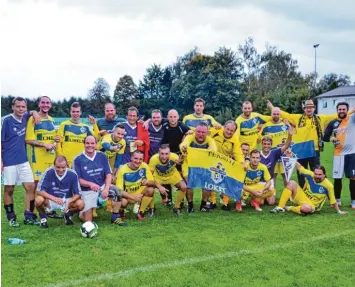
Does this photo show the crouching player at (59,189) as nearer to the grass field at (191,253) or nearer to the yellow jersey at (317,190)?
the grass field at (191,253)

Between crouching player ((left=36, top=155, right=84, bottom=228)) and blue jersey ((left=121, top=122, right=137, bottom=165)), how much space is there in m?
1.43

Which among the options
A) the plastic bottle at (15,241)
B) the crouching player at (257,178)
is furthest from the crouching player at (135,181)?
the crouching player at (257,178)

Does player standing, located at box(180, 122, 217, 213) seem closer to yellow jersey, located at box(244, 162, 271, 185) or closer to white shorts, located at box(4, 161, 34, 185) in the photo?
yellow jersey, located at box(244, 162, 271, 185)

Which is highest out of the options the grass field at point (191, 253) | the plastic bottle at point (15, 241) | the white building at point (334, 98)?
the white building at point (334, 98)

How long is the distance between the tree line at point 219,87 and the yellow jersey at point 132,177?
35703 millimetres

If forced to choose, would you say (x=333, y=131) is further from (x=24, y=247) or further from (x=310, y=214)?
(x=24, y=247)

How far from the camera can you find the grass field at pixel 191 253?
4.33m

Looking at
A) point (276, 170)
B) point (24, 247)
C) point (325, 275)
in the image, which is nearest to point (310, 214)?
point (276, 170)

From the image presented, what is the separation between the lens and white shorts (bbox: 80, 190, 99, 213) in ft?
21.4

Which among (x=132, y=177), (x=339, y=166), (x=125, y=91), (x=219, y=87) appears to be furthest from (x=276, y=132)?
(x=125, y=91)

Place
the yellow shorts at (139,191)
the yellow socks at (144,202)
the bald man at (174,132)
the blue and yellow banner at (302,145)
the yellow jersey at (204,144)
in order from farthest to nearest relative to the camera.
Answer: the blue and yellow banner at (302,145) → the bald man at (174,132) → the yellow jersey at (204,144) → the yellow socks at (144,202) → the yellow shorts at (139,191)

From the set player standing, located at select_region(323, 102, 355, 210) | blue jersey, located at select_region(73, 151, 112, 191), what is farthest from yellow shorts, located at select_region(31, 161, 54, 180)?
player standing, located at select_region(323, 102, 355, 210)

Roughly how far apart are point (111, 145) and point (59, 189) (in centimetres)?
134

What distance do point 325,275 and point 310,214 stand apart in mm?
2966
